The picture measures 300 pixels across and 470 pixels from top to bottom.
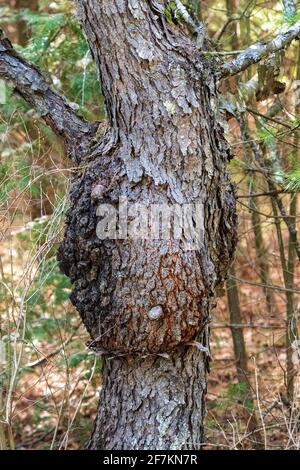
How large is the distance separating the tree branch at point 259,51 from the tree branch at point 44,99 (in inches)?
29.6

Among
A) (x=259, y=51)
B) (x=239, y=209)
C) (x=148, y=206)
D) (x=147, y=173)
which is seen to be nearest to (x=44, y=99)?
(x=147, y=173)

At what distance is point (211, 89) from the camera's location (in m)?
2.87

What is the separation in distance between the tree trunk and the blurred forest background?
230 millimetres

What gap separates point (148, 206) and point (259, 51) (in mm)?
1037

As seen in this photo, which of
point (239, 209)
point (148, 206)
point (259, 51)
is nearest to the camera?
point (148, 206)

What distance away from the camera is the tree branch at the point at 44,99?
122 inches

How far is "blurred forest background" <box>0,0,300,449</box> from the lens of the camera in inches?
128

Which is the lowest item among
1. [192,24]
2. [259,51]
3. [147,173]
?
[147,173]

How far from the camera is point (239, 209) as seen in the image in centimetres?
416

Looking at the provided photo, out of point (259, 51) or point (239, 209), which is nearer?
point (259, 51)

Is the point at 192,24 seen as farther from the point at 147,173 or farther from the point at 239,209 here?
the point at 239,209

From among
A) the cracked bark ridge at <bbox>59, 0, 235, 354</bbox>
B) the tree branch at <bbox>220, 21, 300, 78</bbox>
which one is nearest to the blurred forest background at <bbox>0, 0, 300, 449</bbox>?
the tree branch at <bbox>220, 21, 300, 78</bbox>
